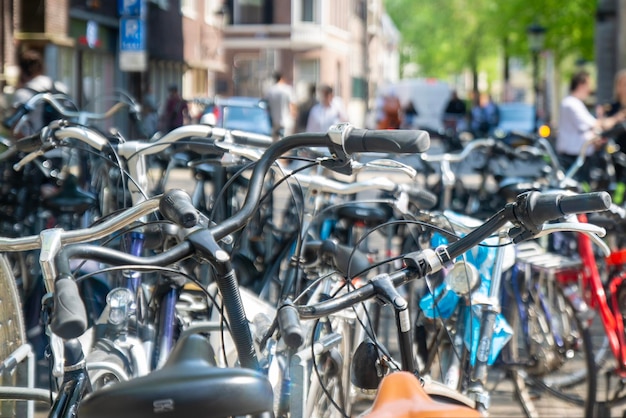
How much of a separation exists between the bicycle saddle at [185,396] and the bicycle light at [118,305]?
4.23 feet

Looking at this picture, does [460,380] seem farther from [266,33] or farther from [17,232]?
[266,33]

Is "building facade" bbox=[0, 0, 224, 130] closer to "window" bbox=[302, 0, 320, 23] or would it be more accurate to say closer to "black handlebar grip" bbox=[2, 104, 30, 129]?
"black handlebar grip" bbox=[2, 104, 30, 129]

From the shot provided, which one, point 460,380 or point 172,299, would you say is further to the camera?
point 460,380

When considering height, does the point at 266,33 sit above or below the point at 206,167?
above

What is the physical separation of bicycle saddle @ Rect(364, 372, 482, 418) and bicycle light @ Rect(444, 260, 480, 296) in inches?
73.5

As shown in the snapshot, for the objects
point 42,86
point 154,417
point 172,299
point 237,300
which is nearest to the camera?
point 154,417

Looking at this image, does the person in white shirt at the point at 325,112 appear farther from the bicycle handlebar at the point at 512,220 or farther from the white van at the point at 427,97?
the white van at the point at 427,97

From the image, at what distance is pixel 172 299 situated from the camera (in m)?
3.67

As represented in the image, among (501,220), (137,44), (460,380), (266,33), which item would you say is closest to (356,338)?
(460,380)

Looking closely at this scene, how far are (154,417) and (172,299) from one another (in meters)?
1.84

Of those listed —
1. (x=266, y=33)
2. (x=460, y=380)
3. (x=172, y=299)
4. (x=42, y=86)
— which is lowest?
(x=460, y=380)

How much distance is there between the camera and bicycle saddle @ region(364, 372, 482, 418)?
1.99m

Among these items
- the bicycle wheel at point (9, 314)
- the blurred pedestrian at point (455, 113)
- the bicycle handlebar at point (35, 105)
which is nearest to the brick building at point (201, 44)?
A: the bicycle handlebar at point (35, 105)

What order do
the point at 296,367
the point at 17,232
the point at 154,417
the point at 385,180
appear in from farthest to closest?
the point at 17,232
the point at 385,180
the point at 296,367
the point at 154,417
